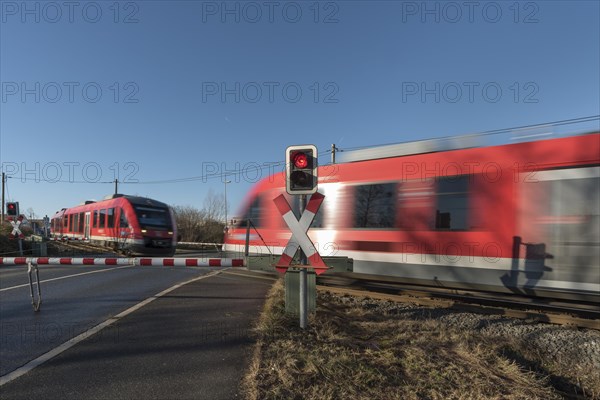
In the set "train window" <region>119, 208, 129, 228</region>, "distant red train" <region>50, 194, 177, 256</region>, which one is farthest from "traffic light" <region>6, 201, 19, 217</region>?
"train window" <region>119, 208, 129, 228</region>

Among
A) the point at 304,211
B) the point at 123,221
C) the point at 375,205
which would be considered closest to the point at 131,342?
the point at 304,211

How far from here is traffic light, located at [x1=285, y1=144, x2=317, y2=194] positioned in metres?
4.87

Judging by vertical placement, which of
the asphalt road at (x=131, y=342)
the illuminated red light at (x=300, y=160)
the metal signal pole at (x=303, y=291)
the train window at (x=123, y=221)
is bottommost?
the asphalt road at (x=131, y=342)

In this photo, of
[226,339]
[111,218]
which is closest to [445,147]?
[226,339]

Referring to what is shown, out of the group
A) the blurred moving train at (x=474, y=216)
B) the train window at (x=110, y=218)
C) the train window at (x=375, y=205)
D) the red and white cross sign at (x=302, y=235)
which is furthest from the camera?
the train window at (x=110, y=218)

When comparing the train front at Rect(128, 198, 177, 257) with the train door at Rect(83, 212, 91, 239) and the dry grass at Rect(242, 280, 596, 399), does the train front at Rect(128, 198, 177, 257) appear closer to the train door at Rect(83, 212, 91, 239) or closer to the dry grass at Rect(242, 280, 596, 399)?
the train door at Rect(83, 212, 91, 239)

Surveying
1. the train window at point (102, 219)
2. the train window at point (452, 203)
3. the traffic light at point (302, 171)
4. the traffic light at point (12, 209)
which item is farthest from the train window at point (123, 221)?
Answer: the traffic light at point (302, 171)

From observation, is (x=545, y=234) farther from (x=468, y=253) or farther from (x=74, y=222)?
(x=74, y=222)

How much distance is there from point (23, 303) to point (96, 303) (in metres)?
1.54

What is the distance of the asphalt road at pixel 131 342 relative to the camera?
361 cm

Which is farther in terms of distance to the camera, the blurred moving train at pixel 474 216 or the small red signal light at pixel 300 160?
the blurred moving train at pixel 474 216

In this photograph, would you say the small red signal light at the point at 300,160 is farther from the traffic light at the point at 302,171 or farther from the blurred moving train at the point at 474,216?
the blurred moving train at the point at 474,216

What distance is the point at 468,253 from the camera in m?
7.45

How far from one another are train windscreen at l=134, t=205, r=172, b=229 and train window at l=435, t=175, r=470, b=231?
14.4m
